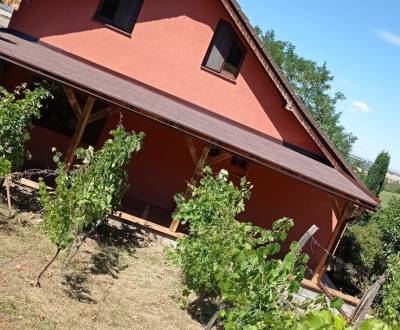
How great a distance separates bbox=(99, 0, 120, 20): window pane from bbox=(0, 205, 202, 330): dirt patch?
6276 mm

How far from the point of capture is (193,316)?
337 inches

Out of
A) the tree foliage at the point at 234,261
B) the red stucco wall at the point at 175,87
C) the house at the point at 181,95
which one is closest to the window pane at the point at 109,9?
the house at the point at 181,95

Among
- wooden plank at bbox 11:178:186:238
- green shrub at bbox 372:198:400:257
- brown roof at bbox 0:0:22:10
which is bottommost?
wooden plank at bbox 11:178:186:238

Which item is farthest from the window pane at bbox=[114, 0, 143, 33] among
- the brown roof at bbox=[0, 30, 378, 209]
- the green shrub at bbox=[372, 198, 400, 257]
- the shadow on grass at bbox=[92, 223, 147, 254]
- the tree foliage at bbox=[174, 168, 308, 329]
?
the green shrub at bbox=[372, 198, 400, 257]

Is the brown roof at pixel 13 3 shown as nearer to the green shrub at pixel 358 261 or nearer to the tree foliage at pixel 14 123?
the tree foliage at pixel 14 123

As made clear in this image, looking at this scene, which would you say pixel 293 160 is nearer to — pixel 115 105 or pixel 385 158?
pixel 115 105

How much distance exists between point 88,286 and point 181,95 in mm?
7202

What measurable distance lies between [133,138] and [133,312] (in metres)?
2.96

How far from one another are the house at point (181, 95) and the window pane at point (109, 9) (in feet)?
0.09

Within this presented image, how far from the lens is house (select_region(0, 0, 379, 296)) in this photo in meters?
13.2

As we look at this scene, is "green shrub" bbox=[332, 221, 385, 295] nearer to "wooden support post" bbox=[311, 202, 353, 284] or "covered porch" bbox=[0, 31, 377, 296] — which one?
"covered porch" bbox=[0, 31, 377, 296]

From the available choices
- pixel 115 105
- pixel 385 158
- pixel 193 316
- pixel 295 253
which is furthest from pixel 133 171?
pixel 385 158

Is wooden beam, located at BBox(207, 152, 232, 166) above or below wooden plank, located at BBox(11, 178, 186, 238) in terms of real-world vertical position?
above

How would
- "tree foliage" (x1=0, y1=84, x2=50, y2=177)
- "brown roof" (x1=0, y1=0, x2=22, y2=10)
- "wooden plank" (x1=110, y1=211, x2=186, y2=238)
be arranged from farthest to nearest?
"brown roof" (x1=0, y1=0, x2=22, y2=10)
"wooden plank" (x1=110, y1=211, x2=186, y2=238)
"tree foliage" (x1=0, y1=84, x2=50, y2=177)
